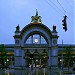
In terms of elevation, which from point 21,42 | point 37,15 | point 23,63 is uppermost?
point 37,15

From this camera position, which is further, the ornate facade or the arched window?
the arched window

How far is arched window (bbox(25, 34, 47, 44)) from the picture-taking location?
107225 millimetres

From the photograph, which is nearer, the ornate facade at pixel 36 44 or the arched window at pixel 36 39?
the ornate facade at pixel 36 44

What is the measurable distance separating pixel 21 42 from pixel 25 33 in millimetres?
3175

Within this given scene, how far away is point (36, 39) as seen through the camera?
356 ft

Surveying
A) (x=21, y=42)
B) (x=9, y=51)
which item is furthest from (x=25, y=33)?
(x=9, y=51)

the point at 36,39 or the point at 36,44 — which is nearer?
the point at 36,44

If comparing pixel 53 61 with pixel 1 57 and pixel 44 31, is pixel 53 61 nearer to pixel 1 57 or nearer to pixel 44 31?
pixel 44 31

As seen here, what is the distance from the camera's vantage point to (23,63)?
10144 cm

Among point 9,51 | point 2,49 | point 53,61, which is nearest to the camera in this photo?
point 53,61

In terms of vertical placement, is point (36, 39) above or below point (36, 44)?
above

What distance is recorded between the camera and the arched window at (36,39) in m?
107

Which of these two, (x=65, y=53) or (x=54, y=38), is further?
(x=65, y=53)

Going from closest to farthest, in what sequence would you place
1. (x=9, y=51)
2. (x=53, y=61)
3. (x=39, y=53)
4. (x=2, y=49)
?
(x=53, y=61)
(x=39, y=53)
(x=2, y=49)
(x=9, y=51)
